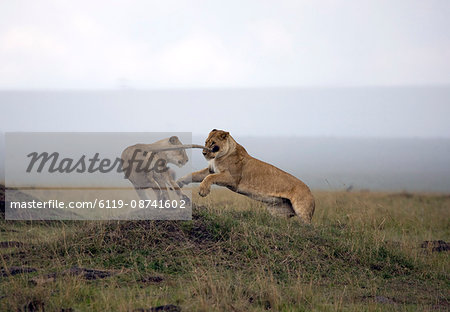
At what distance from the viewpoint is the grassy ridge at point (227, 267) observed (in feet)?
22.1

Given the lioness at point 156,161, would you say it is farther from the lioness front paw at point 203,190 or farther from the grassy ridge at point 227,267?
the grassy ridge at point 227,267

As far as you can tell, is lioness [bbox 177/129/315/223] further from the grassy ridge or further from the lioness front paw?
the lioness front paw

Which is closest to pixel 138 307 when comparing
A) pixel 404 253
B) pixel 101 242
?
pixel 101 242

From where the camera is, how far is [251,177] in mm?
11109

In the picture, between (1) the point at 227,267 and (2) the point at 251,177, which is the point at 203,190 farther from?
(1) the point at 227,267

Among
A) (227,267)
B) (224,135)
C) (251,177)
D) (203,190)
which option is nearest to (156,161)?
(203,190)

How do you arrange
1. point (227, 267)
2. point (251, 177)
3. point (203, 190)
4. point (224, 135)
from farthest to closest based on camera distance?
point (251, 177), point (224, 135), point (203, 190), point (227, 267)

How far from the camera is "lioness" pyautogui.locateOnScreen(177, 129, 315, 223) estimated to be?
35.6 ft

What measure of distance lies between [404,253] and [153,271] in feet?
14.2

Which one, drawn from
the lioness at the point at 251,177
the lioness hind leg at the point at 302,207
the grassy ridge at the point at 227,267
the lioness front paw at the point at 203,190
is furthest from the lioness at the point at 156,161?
the lioness hind leg at the point at 302,207

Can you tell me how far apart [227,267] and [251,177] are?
10.0 feet

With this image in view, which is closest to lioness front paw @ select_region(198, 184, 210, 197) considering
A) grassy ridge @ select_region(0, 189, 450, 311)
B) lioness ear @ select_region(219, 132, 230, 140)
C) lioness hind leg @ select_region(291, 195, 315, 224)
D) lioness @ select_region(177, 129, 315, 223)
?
grassy ridge @ select_region(0, 189, 450, 311)

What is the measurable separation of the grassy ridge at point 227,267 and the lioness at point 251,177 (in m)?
0.47

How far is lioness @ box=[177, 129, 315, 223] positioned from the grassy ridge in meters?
0.47
